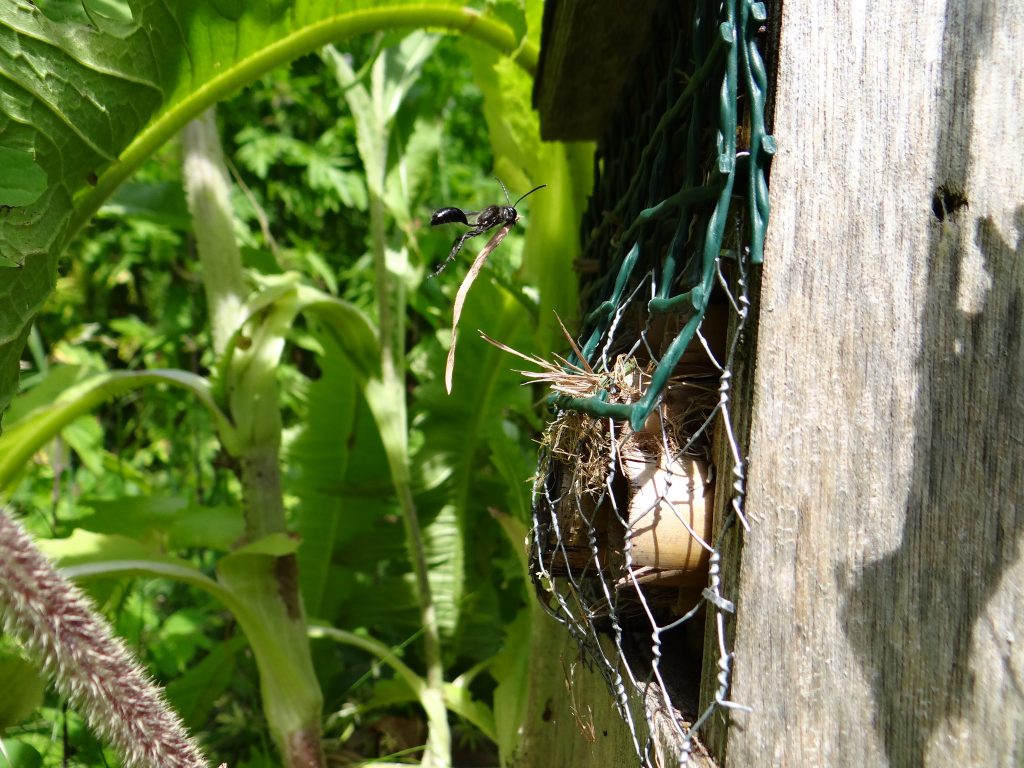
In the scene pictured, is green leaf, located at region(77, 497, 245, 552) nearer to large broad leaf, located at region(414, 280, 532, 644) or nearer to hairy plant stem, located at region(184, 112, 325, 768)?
hairy plant stem, located at region(184, 112, 325, 768)

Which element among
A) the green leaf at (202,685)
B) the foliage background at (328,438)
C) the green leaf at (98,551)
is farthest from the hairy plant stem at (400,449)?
the green leaf at (98,551)

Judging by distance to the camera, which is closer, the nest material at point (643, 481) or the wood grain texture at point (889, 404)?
the wood grain texture at point (889, 404)

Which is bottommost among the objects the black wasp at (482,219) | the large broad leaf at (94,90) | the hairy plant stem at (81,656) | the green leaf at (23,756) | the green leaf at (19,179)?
the green leaf at (23,756)

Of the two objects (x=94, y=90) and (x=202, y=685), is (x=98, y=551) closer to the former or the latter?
(x=202, y=685)

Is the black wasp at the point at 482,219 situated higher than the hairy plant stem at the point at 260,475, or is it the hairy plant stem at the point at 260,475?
the black wasp at the point at 482,219

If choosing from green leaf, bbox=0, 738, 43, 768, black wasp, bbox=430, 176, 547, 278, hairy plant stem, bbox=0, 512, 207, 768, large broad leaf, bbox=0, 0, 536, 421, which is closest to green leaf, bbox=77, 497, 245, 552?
green leaf, bbox=0, 738, 43, 768

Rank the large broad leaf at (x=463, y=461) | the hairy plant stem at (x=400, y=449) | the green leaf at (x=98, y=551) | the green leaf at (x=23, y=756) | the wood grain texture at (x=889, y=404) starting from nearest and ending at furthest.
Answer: the wood grain texture at (x=889, y=404)
the green leaf at (x=23, y=756)
the green leaf at (x=98, y=551)
the hairy plant stem at (x=400, y=449)
the large broad leaf at (x=463, y=461)

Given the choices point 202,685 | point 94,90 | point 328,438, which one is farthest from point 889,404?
point 328,438

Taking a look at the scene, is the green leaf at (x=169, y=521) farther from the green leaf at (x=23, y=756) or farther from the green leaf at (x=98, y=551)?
the green leaf at (x=23, y=756)
